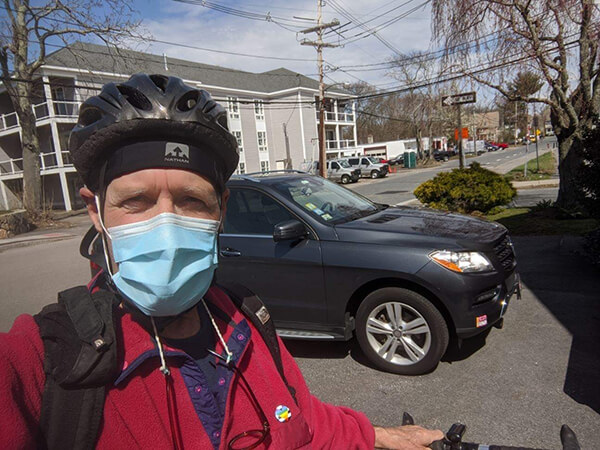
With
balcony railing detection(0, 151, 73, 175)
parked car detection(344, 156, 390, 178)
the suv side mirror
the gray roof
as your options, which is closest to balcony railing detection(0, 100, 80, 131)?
balcony railing detection(0, 151, 73, 175)

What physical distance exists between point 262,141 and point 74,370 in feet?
149

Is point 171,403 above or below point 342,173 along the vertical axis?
above

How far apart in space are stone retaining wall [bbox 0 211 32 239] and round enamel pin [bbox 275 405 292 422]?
1872 centimetres

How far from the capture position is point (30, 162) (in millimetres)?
21188

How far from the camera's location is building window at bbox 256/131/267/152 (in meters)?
44.7

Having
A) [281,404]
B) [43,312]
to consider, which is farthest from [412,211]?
[43,312]

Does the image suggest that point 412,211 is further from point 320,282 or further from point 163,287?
point 163,287

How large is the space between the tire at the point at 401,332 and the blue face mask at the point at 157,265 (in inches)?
104

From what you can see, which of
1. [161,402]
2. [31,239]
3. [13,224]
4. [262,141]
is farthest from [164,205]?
[262,141]

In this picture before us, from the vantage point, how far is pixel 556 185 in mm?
16812

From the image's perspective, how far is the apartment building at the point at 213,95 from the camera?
1045 inches

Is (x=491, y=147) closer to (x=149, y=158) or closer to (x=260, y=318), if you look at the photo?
(x=260, y=318)

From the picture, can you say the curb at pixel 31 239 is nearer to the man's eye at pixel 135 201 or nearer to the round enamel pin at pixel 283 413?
the man's eye at pixel 135 201

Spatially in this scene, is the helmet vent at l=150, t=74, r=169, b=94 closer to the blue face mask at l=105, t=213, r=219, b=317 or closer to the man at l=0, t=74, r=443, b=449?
the man at l=0, t=74, r=443, b=449
